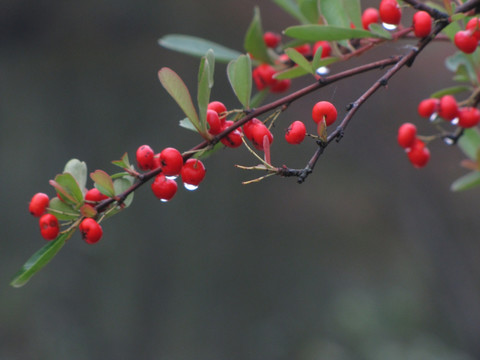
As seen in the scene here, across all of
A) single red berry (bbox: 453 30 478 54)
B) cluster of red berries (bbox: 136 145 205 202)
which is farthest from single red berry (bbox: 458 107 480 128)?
cluster of red berries (bbox: 136 145 205 202)

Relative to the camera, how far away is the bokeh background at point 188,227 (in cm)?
309

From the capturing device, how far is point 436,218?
288 cm

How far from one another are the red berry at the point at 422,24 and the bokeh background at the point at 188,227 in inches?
86.1

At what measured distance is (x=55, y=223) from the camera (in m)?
0.73

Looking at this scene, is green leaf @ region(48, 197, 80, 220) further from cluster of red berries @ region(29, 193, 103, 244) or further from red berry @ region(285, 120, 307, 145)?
red berry @ region(285, 120, 307, 145)

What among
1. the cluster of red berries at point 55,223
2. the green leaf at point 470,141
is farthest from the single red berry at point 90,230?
the green leaf at point 470,141

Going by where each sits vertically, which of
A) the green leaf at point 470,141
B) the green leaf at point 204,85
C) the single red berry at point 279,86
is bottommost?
the green leaf at point 470,141

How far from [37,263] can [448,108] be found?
0.68 m

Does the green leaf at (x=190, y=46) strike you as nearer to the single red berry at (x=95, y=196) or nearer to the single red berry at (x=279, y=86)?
the single red berry at (x=279, y=86)

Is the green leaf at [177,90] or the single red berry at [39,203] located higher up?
the green leaf at [177,90]

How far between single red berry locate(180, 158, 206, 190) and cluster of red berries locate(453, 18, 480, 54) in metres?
0.42

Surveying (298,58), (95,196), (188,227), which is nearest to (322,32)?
(298,58)

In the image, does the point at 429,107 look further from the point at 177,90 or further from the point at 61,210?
the point at 61,210

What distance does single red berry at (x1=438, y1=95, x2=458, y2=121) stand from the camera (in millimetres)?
870
